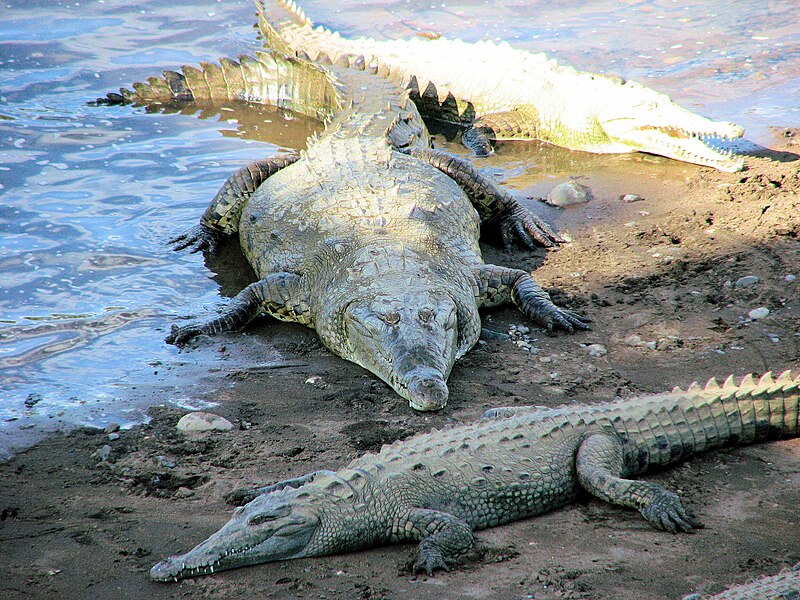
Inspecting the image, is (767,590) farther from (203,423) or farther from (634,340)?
(203,423)

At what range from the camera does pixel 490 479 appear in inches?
137

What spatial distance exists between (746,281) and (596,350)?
1.30m

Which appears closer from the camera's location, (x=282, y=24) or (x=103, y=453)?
(x=103, y=453)

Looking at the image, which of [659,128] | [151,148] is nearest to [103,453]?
[151,148]

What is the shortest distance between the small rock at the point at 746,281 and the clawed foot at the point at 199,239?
14.3ft

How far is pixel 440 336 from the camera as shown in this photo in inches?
198

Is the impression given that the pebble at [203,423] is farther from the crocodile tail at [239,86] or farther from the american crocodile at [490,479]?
the crocodile tail at [239,86]

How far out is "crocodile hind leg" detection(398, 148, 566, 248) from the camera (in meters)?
7.06

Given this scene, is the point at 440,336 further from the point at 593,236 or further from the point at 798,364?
the point at 593,236

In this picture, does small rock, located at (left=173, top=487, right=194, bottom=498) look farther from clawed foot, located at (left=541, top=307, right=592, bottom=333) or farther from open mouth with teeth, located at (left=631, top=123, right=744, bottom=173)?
open mouth with teeth, located at (left=631, top=123, right=744, bottom=173)

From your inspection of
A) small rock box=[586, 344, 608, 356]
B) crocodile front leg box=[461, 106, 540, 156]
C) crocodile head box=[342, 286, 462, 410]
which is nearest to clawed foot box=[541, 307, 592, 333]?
small rock box=[586, 344, 608, 356]

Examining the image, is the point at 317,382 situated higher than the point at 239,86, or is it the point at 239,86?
the point at 239,86

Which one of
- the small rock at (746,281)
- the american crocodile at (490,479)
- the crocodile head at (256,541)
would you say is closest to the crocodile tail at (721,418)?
the american crocodile at (490,479)

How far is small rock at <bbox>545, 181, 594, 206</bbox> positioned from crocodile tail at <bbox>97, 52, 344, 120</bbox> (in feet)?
13.0
